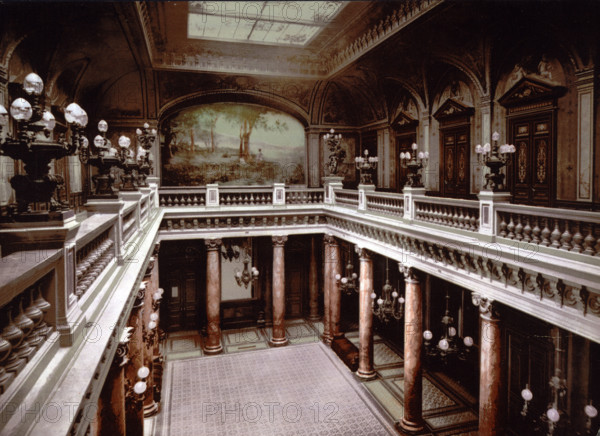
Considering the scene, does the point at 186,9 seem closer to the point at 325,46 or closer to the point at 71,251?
the point at 325,46

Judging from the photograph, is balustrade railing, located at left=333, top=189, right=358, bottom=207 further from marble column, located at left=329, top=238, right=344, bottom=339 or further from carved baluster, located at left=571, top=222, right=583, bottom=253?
carved baluster, located at left=571, top=222, right=583, bottom=253

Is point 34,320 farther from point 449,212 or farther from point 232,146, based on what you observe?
point 232,146

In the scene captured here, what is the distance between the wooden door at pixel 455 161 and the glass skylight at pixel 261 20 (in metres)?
4.46

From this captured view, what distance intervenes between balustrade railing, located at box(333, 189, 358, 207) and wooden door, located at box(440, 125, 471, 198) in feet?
8.19

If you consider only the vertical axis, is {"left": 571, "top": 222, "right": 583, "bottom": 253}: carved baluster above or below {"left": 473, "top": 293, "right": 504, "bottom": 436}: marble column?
above

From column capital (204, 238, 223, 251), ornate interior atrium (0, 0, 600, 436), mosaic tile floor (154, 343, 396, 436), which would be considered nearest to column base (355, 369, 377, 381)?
ornate interior atrium (0, 0, 600, 436)

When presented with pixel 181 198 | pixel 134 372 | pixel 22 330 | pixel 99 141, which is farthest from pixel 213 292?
pixel 22 330

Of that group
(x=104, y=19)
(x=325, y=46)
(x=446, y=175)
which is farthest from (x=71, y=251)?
(x=325, y=46)

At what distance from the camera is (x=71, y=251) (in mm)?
3010

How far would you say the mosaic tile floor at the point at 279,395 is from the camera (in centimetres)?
1023

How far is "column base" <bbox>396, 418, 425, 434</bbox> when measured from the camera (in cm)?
989

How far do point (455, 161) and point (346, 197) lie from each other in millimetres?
3449

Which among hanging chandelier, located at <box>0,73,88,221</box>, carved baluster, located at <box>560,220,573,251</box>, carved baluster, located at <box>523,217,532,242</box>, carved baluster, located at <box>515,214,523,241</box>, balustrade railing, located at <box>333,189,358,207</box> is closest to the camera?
hanging chandelier, located at <box>0,73,88,221</box>

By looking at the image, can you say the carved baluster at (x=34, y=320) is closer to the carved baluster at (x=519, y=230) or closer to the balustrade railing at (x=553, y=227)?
the balustrade railing at (x=553, y=227)
